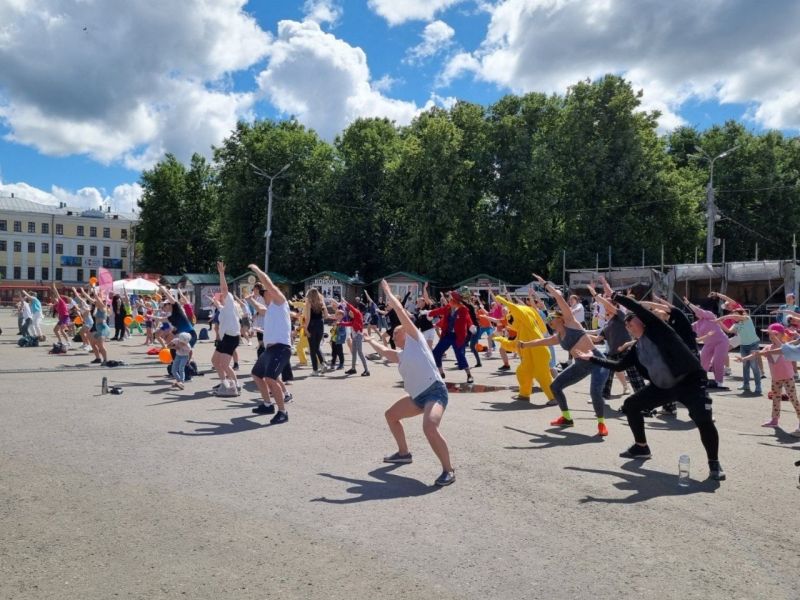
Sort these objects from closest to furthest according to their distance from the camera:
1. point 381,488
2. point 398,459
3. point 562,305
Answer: point 381,488 → point 398,459 → point 562,305

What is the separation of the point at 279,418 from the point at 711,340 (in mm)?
8448

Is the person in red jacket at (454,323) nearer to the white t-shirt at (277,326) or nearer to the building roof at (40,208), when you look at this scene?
the white t-shirt at (277,326)

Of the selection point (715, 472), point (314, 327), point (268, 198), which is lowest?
point (715, 472)

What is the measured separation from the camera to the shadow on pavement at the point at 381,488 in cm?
538

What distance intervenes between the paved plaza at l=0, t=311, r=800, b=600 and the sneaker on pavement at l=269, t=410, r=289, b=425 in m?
0.17

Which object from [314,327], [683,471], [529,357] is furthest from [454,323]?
[683,471]

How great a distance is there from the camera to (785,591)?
12.4ft

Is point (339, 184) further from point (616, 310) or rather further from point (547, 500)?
point (547, 500)

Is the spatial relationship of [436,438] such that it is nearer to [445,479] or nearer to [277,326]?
[445,479]

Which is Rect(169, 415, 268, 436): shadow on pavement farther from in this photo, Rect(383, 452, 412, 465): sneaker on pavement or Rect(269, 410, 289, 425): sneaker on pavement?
Rect(383, 452, 412, 465): sneaker on pavement

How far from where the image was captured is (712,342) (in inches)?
483

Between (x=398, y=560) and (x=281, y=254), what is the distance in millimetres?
49692

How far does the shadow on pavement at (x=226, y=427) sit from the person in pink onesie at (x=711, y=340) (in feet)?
27.2

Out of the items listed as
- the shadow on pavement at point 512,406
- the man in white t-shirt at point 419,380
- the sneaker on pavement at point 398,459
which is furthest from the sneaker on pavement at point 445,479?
the shadow on pavement at point 512,406
